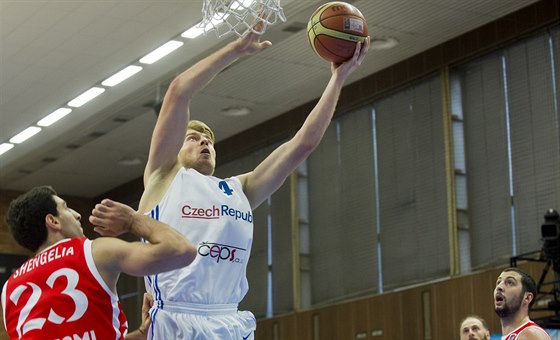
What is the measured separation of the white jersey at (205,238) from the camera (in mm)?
5117

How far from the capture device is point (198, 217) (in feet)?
17.1

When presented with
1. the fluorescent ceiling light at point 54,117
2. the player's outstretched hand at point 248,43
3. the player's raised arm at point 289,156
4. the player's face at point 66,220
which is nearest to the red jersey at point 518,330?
the player's raised arm at point 289,156

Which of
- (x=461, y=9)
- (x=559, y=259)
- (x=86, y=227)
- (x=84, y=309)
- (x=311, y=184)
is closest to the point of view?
(x=84, y=309)

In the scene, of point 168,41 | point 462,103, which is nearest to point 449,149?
point 462,103

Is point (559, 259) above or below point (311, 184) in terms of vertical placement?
below

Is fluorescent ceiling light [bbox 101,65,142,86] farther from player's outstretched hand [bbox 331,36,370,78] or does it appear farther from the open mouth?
player's outstretched hand [bbox 331,36,370,78]

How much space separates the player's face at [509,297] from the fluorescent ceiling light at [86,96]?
33.6ft

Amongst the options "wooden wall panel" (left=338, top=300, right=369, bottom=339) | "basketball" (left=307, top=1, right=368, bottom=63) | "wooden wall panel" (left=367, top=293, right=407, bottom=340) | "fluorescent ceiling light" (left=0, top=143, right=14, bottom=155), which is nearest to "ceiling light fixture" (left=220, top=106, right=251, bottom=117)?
"wooden wall panel" (left=338, top=300, right=369, bottom=339)

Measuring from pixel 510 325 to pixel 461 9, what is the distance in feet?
23.6

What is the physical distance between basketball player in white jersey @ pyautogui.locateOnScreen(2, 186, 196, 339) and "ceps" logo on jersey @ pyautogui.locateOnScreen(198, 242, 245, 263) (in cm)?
76

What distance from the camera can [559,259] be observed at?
40.1 ft

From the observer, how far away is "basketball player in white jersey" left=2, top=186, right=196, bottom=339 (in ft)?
13.8

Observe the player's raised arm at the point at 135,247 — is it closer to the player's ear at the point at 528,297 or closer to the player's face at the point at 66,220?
the player's face at the point at 66,220

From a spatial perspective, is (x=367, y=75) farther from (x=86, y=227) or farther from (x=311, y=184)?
(x=86, y=227)
